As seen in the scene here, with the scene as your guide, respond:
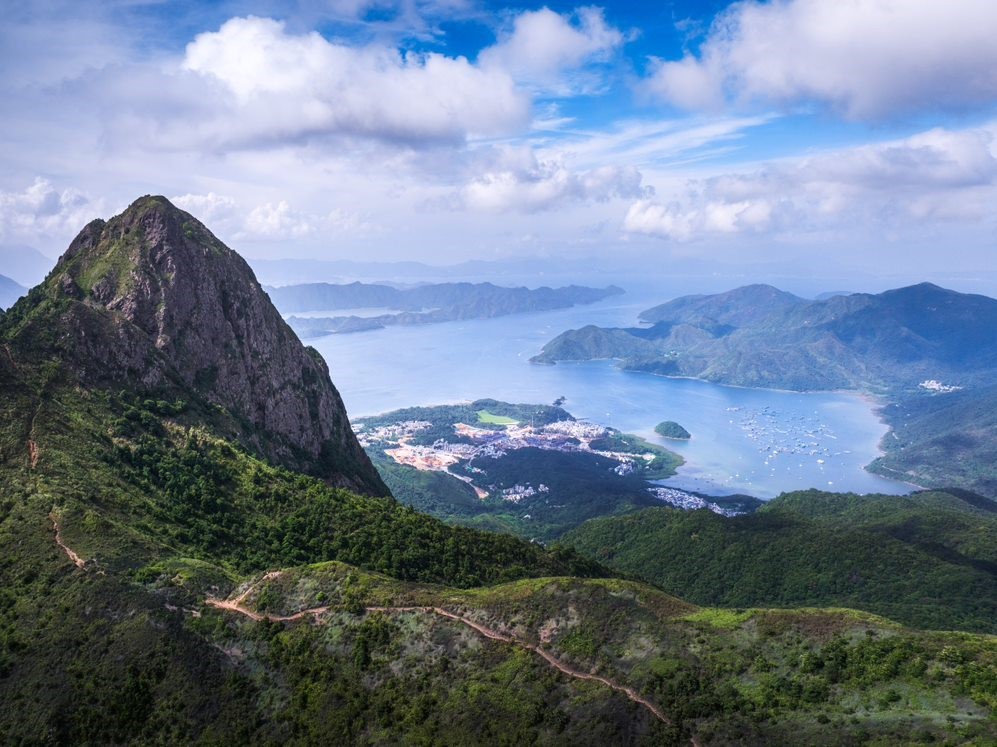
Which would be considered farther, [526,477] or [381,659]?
[526,477]

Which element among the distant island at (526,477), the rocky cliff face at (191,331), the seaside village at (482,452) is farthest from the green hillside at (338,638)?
the seaside village at (482,452)

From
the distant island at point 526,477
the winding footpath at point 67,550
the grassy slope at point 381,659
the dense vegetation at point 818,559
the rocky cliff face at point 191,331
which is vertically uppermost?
the rocky cliff face at point 191,331

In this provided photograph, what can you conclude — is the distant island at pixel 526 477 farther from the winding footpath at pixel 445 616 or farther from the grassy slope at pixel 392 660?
the grassy slope at pixel 392 660

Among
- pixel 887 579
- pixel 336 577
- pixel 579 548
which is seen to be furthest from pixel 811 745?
pixel 579 548

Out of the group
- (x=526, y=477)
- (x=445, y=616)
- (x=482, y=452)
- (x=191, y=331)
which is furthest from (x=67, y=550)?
(x=482, y=452)

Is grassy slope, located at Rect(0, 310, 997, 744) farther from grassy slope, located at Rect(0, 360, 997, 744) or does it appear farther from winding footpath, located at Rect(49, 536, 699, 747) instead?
winding footpath, located at Rect(49, 536, 699, 747)

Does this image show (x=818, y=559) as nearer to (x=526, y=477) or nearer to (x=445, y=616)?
(x=445, y=616)

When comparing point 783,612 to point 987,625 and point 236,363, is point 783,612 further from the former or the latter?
point 236,363
